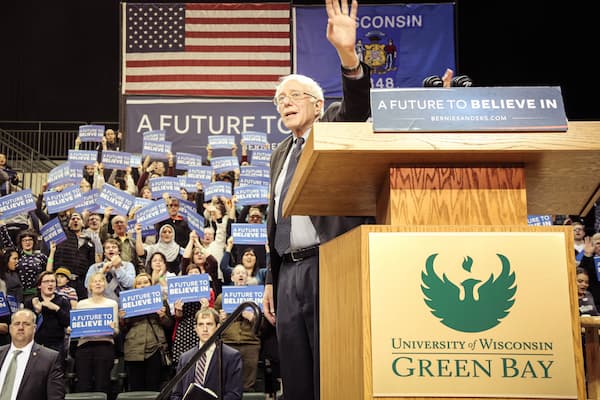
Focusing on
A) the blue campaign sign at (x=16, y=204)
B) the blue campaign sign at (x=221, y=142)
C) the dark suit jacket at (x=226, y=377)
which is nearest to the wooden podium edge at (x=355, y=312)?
the dark suit jacket at (x=226, y=377)

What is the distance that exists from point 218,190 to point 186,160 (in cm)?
125

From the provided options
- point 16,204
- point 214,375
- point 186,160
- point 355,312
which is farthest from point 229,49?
point 355,312

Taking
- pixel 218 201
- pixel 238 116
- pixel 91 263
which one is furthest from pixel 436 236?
pixel 238 116

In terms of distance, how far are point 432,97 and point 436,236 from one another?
256mm

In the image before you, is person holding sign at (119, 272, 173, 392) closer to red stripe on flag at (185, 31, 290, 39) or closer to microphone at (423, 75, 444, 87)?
microphone at (423, 75, 444, 87)

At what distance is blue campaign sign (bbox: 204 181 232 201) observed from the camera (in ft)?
25.5

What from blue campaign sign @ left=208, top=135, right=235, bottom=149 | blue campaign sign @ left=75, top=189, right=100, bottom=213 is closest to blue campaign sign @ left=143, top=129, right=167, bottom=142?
blue campaign sign @ left=208, top=135, right=235, bottom=149

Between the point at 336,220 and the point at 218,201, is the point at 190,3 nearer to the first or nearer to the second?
the point at 218,201

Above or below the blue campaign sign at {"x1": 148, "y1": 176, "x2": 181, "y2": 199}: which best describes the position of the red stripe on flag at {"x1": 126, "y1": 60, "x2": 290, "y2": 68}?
above

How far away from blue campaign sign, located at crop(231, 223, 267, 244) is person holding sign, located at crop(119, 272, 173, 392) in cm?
108

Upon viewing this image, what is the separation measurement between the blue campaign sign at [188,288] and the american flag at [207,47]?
15.6 ft

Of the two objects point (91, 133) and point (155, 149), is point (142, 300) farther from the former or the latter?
point (91, 133)

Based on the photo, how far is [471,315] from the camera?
1.18 meters

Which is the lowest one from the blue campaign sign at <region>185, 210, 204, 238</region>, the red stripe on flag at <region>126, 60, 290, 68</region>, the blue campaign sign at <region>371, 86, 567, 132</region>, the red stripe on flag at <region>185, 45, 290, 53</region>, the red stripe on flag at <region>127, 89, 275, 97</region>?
the blue campaign sign at <region>371, 86, 567, 132</region>
